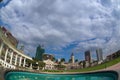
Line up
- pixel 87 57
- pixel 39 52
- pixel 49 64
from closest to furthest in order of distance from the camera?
pixel 39 52 < pixel 87 57 < pixel 49 64

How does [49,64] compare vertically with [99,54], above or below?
below

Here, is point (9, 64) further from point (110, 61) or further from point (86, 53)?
point (110, 61)

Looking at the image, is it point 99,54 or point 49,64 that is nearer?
point 99,54

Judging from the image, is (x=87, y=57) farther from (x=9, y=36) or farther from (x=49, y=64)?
(x=9, y=36)

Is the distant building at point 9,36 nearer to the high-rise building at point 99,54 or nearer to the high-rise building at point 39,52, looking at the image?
the high-rise building at point 39,52

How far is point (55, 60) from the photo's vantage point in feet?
27.7

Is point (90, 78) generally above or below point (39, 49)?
below

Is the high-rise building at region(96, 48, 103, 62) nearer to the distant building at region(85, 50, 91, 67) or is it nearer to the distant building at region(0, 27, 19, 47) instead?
the distant building at region(85, 50, 91, 67)

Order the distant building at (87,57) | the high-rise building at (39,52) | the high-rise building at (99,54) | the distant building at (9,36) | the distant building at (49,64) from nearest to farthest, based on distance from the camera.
Answer: the distant building at (9,36)
the high-rise building at (99,54)
the high-rise building at (39,52)
the distant building at (87,57)
the distant building at (49,64)

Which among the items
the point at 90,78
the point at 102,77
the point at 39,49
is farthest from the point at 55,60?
the point at 102,77

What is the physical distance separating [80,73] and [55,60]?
1.27 metres

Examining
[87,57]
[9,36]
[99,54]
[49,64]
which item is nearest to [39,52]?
[49,64]

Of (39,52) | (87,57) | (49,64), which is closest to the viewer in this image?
(39,52)

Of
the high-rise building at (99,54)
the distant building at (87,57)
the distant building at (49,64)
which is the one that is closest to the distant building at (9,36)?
the distant building at (49,64)
